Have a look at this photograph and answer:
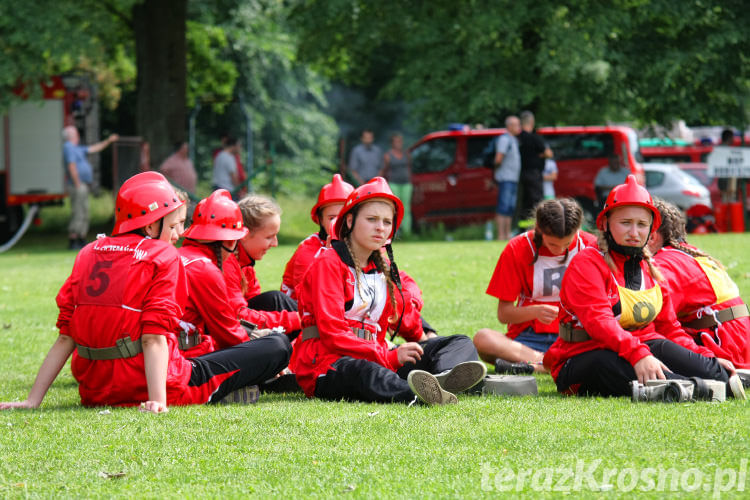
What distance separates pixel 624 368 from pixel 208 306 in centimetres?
249

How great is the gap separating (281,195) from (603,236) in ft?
82.3

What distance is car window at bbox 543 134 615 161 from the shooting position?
21312 millimetres

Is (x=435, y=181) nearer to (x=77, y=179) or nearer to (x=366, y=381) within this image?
(x=77, y=179)

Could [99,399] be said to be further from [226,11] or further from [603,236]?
[226,11]

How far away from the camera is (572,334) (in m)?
6.46

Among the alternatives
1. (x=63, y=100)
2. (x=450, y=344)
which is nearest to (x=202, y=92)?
(x=63, y=100)

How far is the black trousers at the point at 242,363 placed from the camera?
245 inches

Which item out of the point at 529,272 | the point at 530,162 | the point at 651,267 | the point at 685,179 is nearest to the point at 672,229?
the point at 651,267

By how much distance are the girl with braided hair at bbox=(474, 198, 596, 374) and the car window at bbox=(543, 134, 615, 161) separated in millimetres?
13948

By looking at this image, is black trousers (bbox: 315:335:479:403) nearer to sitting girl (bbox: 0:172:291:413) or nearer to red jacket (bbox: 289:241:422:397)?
red jacket (bbox: 289:241:422:397)

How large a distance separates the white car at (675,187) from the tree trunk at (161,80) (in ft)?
33.4

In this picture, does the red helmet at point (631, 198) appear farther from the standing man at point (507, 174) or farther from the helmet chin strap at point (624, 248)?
the standing man at point (507, 174)

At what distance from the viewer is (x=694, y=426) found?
16.8 ft

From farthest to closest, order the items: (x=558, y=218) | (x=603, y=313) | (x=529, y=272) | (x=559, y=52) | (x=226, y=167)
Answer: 1. (x=226, y=167)
2. (x=559, y=52)
3. (x=529, y=272)
4. (x=558, y=218)
5. (x=603, y=313)
